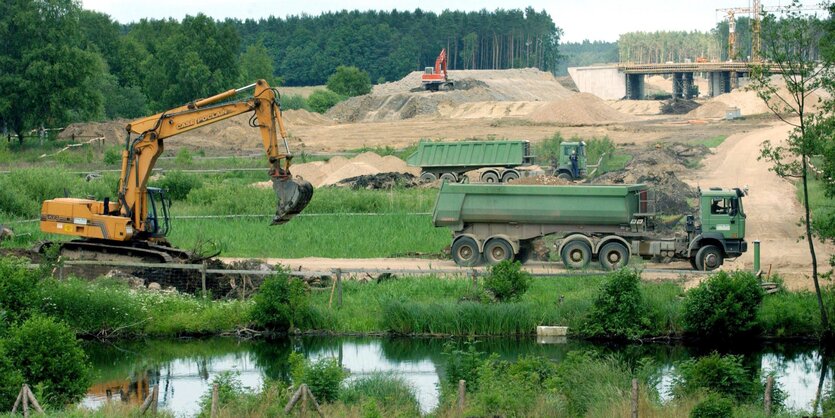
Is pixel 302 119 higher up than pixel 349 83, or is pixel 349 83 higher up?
pixel 349 83

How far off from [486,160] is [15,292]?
33.9m

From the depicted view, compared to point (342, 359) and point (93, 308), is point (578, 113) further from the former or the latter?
point (342, 359)

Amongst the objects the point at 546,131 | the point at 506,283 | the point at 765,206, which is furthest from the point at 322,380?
the point at 546,131

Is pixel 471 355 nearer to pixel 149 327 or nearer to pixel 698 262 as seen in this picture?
pixel 149 327

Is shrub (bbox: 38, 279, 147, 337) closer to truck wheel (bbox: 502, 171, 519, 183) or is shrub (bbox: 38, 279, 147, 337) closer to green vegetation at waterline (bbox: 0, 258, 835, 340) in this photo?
green vegetation at waterline (bbox: 0, 258, 835, 340)

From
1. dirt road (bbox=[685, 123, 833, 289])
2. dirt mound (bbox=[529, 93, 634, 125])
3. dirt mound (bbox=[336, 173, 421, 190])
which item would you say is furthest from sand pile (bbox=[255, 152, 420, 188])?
dirt mound (bbox=[529, 93, 634, 125])

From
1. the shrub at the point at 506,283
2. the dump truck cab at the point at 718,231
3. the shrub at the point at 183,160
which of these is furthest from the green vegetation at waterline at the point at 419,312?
the shrub at the point at 183,160

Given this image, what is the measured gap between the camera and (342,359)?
24359 mm

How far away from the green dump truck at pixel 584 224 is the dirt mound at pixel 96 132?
50.3 m

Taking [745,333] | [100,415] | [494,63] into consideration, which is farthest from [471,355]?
[494,63]

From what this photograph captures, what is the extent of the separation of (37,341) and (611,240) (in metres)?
17.2

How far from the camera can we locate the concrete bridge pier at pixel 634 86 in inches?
5615

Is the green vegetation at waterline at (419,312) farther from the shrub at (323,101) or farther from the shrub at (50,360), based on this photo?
the shrub at (323,101)

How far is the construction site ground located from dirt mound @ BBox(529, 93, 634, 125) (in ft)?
0.40
